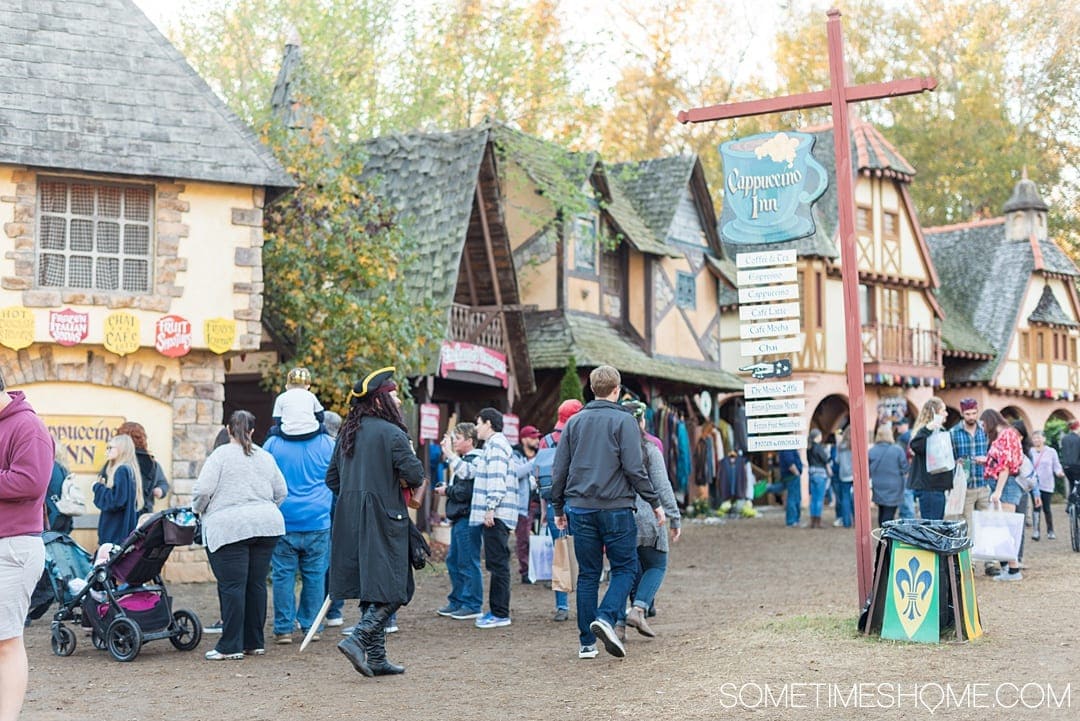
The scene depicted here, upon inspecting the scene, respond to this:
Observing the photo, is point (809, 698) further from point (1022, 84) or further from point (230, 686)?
point (1022, 84)

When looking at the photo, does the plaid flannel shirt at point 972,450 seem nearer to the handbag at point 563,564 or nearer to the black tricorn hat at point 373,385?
the handbag at point 563,564

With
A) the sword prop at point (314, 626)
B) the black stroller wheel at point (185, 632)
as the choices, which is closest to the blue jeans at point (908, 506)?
the sword prop at point (314, 626)

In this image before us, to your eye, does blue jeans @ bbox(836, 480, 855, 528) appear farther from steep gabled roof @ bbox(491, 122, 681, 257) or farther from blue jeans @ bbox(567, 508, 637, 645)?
blue jeans @ bbox(567, 508, 637, 645)

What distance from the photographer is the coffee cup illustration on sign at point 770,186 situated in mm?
10172

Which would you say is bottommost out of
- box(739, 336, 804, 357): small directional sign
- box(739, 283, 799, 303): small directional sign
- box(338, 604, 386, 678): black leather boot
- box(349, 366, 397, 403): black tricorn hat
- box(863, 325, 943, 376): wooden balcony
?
Result: box(338, 604, 386, 678): black leather boot

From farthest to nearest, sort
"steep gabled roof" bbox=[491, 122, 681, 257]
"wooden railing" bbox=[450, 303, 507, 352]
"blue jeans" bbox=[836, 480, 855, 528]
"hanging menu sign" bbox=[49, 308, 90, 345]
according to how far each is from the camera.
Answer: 1. "blue jeans" bbox=[836, 480, 855, 528]
2. "steep gabled roof" bbox=[491, 122, 681, 257]
3. "wooden railing" bbox=[450, 303, 507, 352]
4. "hanging menu sign" bbox=[49, 308, 90, 345]

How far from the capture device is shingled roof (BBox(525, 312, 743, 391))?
23.8 meters

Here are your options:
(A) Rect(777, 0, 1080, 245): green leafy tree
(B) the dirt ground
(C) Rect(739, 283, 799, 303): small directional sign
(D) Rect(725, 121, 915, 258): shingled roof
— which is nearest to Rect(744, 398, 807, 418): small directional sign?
(C) Rect(739, 283, 799, 303): small directional sign

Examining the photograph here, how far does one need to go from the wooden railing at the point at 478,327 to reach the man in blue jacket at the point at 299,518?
9.94 m

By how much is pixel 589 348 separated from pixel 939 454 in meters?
11.3

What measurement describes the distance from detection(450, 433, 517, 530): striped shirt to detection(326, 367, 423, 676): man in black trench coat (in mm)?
2481

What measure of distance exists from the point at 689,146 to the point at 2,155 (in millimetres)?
24909

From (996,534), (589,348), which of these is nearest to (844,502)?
(589,348)

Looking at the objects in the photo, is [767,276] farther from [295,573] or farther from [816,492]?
[816,492]
